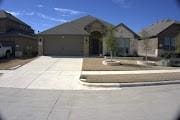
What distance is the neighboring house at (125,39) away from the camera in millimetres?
38281

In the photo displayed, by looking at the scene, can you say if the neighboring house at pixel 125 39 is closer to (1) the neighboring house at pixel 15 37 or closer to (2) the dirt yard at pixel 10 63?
(1) the neighboring house at pixel 15 37

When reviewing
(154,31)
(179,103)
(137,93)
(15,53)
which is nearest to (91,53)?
(15,53)

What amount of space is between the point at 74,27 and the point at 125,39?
6.94 m

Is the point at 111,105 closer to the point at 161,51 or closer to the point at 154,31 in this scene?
the point at 161,51

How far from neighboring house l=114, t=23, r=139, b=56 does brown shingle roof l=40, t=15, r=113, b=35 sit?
1.93 m

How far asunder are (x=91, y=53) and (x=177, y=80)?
75.1 ft

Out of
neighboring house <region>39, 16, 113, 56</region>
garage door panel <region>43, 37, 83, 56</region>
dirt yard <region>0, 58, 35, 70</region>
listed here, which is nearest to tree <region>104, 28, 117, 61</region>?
neighboring house <region>39, 16, 113, 56</region>

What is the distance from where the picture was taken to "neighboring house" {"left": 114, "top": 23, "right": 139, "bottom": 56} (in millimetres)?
38281

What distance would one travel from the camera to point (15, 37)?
39.8 meters

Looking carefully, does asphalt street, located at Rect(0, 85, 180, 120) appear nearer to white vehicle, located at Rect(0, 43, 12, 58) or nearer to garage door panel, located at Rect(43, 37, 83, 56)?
white vehicle, located at Rect(0, 43, 12, 58)

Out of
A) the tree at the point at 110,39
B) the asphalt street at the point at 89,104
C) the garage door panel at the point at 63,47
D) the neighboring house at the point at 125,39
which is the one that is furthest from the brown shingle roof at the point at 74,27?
the asphalt street at the point at 89,104

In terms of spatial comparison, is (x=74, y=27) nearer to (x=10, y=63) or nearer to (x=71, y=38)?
(x=71, y=38)

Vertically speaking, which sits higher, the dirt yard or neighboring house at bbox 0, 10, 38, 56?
neighboring house at bbox 0, 10, 38, 56

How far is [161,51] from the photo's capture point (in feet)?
147
